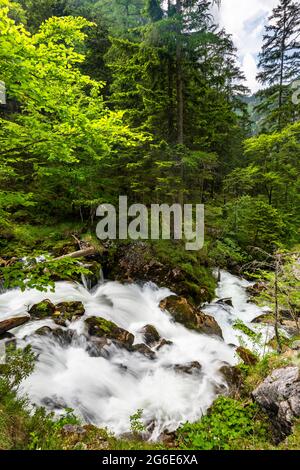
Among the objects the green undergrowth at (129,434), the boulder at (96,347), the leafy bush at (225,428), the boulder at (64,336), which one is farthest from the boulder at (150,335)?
the leafy bush at (225,428)

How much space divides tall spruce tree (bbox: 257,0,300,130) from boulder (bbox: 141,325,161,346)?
15551 mm

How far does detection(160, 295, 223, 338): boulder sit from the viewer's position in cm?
894

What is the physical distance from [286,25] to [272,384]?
20903mm

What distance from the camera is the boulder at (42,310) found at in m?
7.48

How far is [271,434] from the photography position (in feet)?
13.1

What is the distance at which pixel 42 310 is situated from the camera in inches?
299

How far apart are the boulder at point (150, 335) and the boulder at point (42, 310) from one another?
2746 mm

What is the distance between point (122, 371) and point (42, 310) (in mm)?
2823

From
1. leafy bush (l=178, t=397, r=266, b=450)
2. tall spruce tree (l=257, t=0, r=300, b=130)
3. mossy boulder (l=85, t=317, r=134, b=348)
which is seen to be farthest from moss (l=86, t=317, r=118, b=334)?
tall spruce tree (l=257, t=0, r=300, b=130)

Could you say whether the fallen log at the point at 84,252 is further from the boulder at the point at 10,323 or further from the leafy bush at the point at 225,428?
the leafy bush at the point at 225,428

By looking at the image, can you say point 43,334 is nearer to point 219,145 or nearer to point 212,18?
point 212,18

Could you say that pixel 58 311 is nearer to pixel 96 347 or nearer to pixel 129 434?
pixel 96 347

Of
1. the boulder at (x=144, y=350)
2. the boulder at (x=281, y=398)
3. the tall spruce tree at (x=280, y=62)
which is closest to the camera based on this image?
the boulder at (x=281, y=398)

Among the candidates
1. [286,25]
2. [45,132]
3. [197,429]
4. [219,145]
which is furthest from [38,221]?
[286,25]
